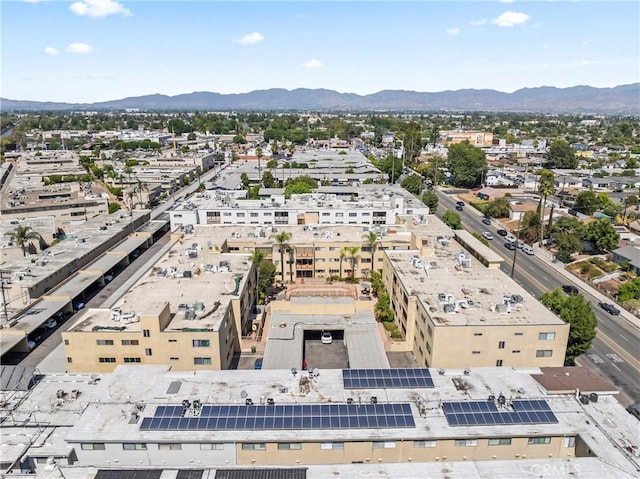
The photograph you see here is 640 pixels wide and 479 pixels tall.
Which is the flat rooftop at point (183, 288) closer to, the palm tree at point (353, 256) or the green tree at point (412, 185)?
the palm tree at point (353, 256)

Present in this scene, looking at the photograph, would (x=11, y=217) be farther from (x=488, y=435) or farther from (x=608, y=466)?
(x=608, y=466)

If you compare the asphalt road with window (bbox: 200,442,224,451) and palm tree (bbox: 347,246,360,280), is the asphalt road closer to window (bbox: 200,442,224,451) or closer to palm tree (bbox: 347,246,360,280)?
palm tree (bbox: 347,246,360,280)

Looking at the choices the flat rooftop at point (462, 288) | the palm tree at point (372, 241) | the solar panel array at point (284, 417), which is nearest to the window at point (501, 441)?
the solar panel array at point (284, 417)

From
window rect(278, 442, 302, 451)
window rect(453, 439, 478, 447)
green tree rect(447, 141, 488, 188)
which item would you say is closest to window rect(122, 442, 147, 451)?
window rect(278, 442, 302, 451)

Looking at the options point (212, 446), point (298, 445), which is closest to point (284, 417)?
point (298, 445)

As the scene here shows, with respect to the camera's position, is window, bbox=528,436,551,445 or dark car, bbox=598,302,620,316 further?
dark car, bbox=598,302,620,316
